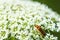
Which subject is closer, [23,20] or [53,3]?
[23,20]

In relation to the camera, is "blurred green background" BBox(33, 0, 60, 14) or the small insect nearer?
the small insect

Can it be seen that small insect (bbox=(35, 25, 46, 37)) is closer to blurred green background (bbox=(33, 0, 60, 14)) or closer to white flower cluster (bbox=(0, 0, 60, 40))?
white flower cluster (bbox=(0, 0, 60, 40))

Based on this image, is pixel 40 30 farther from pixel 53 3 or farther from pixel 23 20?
pixel 53 3

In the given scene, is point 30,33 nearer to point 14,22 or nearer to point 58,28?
point 14,22

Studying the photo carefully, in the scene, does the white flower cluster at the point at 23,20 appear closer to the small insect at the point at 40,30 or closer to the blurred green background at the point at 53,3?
the small insect at the point at 40,30

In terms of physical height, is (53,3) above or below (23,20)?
below

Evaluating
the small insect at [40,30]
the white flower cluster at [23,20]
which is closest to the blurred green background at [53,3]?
the white flower cluster at [23,20]

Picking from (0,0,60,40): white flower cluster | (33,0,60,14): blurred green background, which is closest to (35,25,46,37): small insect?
(0,0,60,40): white flower cluster

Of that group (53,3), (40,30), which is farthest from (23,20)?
(53,3)

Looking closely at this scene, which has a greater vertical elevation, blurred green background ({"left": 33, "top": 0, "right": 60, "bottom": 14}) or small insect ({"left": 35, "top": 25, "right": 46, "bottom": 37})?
small insect ({"left": 35, "top": 25, "right": 46, "bottom": 37})
